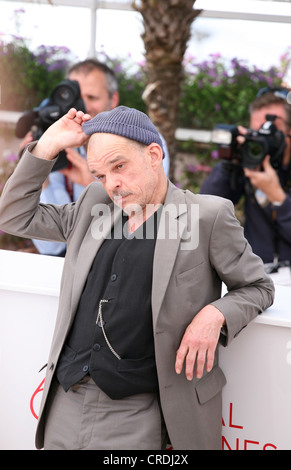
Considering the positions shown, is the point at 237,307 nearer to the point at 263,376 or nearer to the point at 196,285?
the point at 196,285

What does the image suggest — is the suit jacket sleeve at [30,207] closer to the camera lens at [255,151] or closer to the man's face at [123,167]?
the man's face at [123,167]

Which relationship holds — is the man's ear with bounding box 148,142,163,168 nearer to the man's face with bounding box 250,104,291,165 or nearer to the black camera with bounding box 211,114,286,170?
the black camera with bounding box 211,114,286,170

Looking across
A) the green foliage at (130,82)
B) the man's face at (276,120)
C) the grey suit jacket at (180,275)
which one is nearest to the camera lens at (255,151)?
the man's face at (276,120)

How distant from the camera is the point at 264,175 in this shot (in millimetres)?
3564

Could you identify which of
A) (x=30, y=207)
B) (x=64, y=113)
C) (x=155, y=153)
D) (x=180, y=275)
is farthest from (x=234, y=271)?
(x=64, y=113)

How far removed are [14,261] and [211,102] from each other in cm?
495

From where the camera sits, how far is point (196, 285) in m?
1.80

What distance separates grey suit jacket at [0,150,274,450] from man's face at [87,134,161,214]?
0.11m

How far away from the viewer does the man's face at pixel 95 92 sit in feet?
13.3

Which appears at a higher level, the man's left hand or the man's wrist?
the man's wrist

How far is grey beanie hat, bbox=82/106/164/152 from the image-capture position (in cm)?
174

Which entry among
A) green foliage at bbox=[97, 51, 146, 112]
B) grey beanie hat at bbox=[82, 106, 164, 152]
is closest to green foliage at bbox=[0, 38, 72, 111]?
green foliage at bbox=[97, 51, 146, 112]

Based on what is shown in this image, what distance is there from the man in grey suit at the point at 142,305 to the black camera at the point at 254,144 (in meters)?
1.80

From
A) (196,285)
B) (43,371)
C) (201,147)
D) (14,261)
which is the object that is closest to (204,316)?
(196,285)
